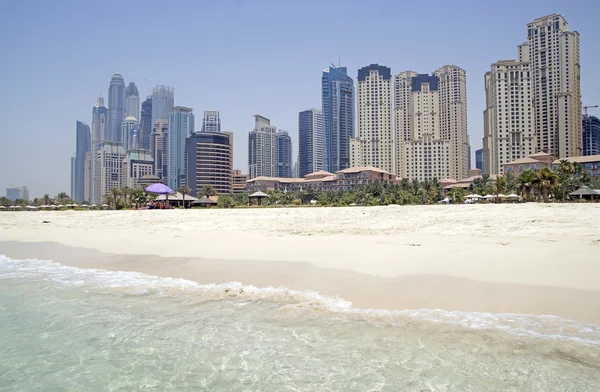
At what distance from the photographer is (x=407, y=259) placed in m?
11.1

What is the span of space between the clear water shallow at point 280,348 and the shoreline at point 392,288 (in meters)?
0.46

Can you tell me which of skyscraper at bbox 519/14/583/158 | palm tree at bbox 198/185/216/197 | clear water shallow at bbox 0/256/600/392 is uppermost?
skyscraper at bbox 519/14/583/158

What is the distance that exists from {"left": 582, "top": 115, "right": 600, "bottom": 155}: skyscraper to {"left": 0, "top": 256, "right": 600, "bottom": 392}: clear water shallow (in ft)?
598

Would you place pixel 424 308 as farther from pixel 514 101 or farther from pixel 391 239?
pixel 514 101

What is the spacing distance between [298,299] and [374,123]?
161959mm

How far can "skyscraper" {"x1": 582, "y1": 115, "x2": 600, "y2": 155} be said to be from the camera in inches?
5969

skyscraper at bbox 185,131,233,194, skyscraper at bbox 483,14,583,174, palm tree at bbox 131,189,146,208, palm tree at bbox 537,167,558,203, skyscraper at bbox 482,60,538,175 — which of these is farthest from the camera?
skyscraper at bbox 185,131,233,194

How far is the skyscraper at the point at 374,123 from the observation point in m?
161

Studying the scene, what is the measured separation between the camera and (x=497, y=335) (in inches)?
241

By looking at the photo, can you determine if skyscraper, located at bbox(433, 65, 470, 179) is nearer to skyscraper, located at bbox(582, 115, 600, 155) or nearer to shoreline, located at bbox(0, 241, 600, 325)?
skyscraper, located at bbox(582, 115, 600, 155)

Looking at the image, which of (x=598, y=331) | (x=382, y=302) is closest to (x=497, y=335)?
(x=598, y=331)

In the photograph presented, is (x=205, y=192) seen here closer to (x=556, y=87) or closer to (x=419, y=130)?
(x=419, y=130)

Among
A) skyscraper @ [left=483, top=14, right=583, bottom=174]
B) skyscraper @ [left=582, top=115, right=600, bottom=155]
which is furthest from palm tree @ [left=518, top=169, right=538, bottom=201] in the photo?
skyscraper @ [left=582, top=115, right=600, bottom=155]

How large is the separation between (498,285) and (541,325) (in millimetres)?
2074
